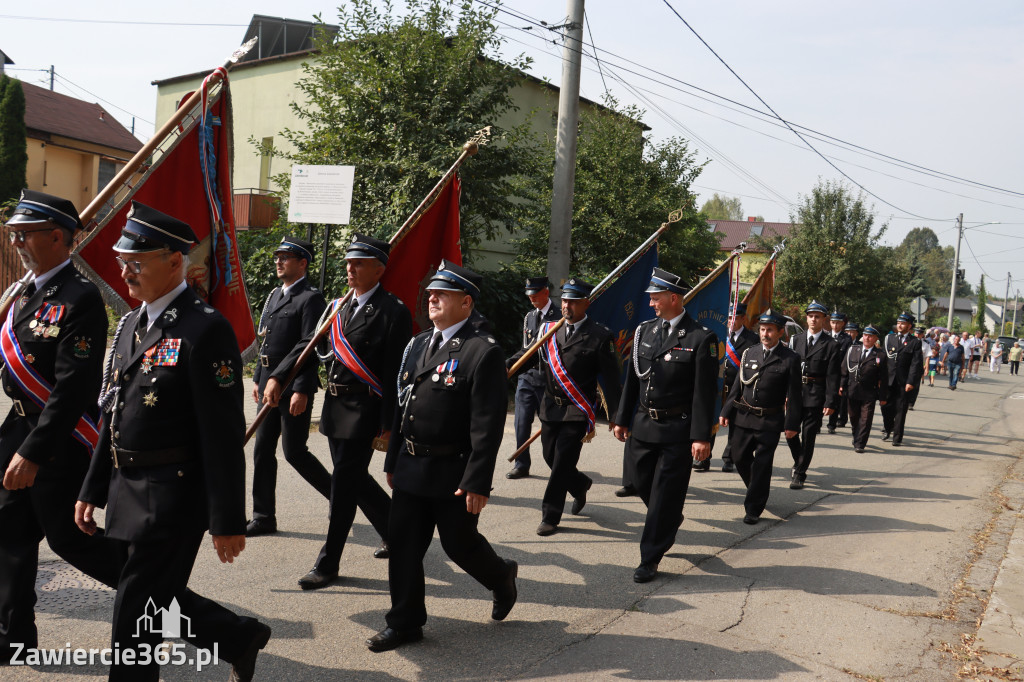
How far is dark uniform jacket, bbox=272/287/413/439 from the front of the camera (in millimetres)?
5133

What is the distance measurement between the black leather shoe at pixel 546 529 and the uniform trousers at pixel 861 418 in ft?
24.4

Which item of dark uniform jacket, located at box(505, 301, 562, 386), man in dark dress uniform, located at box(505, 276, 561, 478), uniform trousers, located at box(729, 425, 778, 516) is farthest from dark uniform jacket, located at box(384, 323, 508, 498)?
uniform trousers, located at box(729, 425, 778, 516)

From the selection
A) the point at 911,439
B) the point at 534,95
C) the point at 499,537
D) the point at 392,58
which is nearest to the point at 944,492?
the point at 911,439

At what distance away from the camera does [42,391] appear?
3.62 meters

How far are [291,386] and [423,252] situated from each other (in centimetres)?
148

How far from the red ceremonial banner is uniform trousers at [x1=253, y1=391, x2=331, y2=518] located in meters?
1.13

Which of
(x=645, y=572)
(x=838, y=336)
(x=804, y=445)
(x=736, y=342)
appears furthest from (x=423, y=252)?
(x=838, y=336)

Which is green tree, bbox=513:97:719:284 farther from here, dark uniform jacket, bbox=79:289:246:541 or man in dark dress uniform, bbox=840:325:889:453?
dark uniform jacket, bbox=79:289:246:541

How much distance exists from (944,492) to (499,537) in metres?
5.99

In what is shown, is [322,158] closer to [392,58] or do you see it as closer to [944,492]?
[392,58]

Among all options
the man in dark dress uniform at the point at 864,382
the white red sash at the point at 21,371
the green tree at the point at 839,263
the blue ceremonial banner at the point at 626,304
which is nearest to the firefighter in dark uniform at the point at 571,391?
the blue ceremonial banner at the point at 626,304

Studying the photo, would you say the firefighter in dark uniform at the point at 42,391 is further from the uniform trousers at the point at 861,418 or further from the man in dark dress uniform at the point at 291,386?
the uniform trousers at the point at 861,418

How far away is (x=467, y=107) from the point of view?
14250 millimetres

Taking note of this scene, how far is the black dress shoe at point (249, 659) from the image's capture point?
347 centimetres
